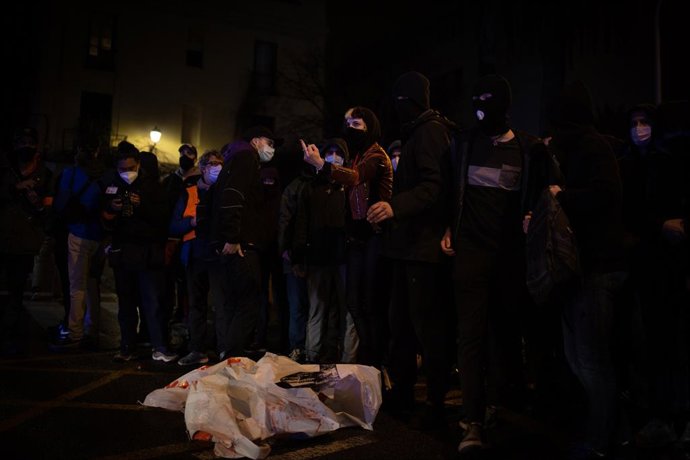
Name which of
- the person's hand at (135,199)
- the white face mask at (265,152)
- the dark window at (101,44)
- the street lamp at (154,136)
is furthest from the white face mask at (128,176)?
the dark window at (101,44)

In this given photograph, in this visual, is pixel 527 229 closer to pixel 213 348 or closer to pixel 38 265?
pixel 213 348

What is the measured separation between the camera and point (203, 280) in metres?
6.77

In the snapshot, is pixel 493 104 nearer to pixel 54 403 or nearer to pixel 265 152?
pixel 265 152

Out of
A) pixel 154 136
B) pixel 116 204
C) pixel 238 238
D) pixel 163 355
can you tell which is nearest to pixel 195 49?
pixel 154 136

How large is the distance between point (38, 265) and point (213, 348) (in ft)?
19.0

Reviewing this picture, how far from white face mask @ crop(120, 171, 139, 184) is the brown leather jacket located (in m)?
2.76

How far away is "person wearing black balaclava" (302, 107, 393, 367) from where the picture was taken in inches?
204

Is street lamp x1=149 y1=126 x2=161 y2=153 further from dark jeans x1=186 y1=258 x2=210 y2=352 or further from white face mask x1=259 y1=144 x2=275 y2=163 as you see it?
white face mask x1=259 y1=144 x2=275 y2=163

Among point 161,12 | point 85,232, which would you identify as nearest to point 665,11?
point 85,232

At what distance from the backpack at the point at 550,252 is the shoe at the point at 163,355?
4186 mm

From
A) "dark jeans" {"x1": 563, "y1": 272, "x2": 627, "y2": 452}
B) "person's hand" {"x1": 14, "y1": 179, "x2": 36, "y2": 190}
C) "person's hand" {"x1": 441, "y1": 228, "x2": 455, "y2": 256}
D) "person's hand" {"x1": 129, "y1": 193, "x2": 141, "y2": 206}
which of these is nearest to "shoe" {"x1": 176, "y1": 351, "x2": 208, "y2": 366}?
"person's hand" {"x1": 129, "y1": 193, "x2": 141, "y2": 206}

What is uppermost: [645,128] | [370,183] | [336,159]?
[645,128]

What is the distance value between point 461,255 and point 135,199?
3963 millimetres

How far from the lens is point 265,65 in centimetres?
3038
